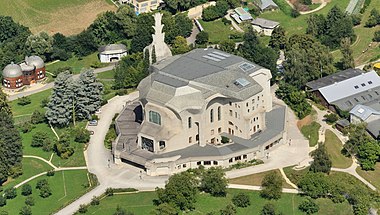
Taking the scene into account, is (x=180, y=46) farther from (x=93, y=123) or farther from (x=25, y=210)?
(x=25, y=210)

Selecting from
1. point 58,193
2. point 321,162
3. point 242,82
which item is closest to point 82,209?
point 58,193

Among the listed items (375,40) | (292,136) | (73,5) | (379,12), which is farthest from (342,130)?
(73,5)

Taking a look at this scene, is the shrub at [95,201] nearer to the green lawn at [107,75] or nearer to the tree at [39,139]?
the tree at [39,139]

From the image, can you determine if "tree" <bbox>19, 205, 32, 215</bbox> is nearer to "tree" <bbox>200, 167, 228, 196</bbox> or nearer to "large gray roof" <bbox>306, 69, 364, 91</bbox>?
"tree" <bbox>200, 167, 228, 196</bbox>

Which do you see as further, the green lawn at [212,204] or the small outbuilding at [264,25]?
the small outbuilding at [264,25]

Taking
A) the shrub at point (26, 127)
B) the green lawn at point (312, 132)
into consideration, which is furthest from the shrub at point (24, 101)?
the green lawn at point (312, 132)

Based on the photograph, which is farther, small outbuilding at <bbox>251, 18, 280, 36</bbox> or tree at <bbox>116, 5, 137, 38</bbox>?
small outbuilding at <bbox>251, 18, 280, 36</bbox>

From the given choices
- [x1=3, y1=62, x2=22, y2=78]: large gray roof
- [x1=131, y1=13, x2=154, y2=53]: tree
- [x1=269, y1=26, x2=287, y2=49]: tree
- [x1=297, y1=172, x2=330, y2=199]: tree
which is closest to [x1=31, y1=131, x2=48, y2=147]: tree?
[x1=3, y1=62, x2=22, y2=78]: large gray roof
